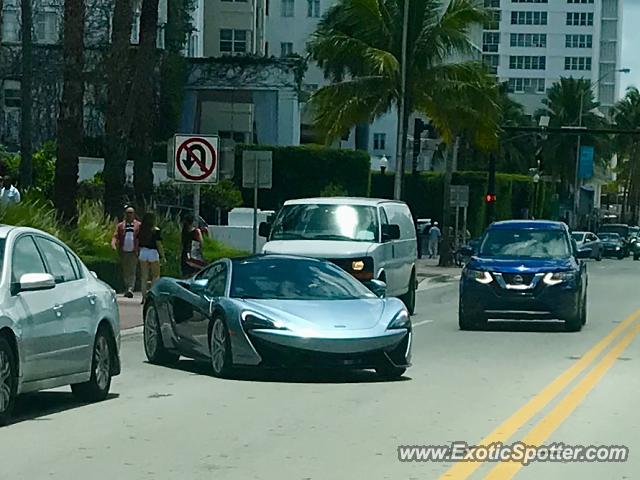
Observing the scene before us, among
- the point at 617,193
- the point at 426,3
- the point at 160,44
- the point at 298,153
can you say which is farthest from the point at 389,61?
the point at 617,193

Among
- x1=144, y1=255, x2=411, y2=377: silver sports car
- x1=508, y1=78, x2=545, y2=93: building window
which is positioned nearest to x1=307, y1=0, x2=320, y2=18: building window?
x1=508, y1=78, x2=545, y2=93: building window

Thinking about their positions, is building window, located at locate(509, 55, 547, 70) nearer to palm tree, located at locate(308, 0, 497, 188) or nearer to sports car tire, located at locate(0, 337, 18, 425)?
palm tree, located at locate(308, 0, 497, 188)

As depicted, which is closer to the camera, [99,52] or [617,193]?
[99,52]

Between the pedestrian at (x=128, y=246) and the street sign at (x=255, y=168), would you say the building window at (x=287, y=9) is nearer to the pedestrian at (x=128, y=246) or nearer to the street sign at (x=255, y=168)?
the pedestrian at (x=128, y=246)

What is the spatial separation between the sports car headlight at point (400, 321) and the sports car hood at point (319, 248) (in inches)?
339

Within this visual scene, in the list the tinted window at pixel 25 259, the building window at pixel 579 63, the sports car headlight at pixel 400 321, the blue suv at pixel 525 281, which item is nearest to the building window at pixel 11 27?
the blue suv at pixel 525 281

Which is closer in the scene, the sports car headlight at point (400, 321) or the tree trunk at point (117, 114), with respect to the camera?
the sports car headlight at point (400, 321)

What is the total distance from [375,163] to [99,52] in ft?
92.9

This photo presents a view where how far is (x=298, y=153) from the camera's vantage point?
58.0 meters

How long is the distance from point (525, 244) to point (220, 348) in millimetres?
10354

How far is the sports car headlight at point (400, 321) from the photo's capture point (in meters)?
16.0

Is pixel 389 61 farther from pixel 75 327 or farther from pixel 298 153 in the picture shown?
pixel 75 327

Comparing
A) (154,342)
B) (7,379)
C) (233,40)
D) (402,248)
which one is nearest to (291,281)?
(154,342)

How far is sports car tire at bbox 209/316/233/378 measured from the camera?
1596 centimetres
